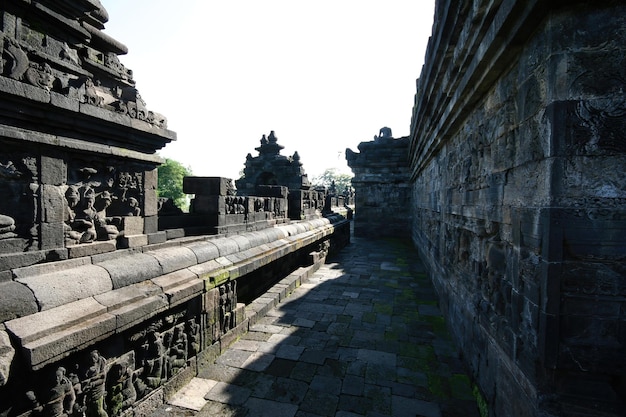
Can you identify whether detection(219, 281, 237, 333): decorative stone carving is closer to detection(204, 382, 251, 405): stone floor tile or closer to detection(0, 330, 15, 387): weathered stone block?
detection(204, 382, 251, 405): stone floor tile

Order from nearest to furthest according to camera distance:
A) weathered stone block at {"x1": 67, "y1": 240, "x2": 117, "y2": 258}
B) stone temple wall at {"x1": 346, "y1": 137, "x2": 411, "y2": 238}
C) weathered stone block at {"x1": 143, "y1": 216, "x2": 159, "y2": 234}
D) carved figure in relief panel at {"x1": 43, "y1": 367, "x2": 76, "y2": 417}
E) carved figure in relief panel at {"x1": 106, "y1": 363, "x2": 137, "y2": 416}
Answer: carved figure in relief panel at {"x1": 43, "y1": 367, "x2": 76, "y2": 417}, carved figure in relief panel at {"x1": 106, "y1": 363, "x2": 137, "y2": 416}, weathered stone block at {"x1": 67, "y1": 240, "x2": 117, "y2": 258}, weathered stone block at {"x1": 143, "y1": 216, "x2": 159, "y2": 234}, stone temple wall at {"x1": 346, "y1": 137, "x2": 411, "y2": 238}

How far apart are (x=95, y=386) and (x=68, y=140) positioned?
1974mm

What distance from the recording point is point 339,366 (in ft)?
11.1

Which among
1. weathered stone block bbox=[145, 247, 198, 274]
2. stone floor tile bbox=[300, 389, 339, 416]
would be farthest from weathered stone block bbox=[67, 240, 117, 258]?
stone floor tile bbox=[300, 389, 339, 416]

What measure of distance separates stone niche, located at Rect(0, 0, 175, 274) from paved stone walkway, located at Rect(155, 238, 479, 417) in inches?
69.1

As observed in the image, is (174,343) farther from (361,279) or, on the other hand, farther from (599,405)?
(361,279)

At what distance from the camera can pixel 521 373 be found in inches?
75.4

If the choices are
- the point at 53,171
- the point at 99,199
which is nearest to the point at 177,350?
the point at 99,199

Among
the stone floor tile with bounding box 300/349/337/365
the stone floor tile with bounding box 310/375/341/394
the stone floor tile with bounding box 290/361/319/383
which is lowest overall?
the stone floor tile with bounding box 310/375/341/394

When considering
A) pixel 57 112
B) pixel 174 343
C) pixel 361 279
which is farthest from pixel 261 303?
pixel 57 112

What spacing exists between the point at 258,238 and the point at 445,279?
10.5ft

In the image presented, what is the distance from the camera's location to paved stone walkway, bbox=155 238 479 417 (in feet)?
8.95

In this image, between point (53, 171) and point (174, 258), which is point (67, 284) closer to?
point (53, 171)

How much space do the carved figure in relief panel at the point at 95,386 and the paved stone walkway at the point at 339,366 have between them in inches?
23.3
